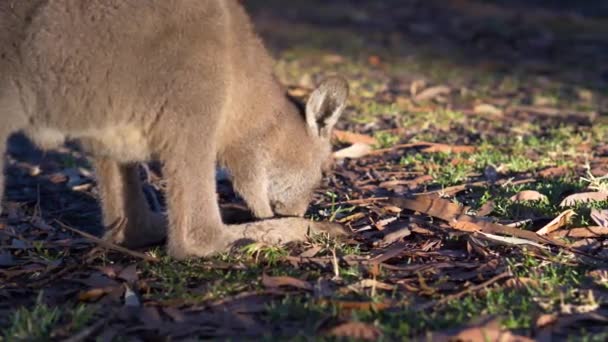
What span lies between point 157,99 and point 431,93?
5.42 m

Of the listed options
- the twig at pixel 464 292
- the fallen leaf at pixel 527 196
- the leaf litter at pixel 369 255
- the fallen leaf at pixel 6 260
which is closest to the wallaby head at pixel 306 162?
the leaf litter at pixel 369 255

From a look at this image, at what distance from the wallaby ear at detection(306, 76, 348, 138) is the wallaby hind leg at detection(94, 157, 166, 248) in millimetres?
1095

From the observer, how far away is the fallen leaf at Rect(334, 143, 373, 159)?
7061mm

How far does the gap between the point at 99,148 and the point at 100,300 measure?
99cm

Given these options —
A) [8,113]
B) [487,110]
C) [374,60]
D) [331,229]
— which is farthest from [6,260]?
[374,60]

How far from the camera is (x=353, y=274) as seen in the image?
14.4 feet

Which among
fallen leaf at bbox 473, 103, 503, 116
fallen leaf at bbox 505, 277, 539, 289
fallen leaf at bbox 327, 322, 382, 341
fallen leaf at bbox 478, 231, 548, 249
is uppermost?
fallen leaf at bbox 327, 322, 382, 341

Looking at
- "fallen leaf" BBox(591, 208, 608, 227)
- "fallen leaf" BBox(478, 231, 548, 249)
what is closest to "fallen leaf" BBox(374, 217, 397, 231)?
"fallen leaf" BBox(478, 231, 548, 249)

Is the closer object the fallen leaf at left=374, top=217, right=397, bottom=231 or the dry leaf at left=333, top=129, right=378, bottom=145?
the fallen leaf at left=374, top=217, right=397, bottom=231

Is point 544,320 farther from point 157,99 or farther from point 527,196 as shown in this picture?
point 157,99

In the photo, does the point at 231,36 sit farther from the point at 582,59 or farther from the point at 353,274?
the point at 582,59

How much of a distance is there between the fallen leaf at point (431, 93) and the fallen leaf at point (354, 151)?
2.30m

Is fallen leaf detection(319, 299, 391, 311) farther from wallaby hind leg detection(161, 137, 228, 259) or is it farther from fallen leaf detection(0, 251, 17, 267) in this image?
fallen leaf detection(0, 251, 17, 267)

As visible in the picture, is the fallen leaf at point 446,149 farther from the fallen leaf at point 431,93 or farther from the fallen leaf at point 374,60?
the fallen leaf at point 374,60
